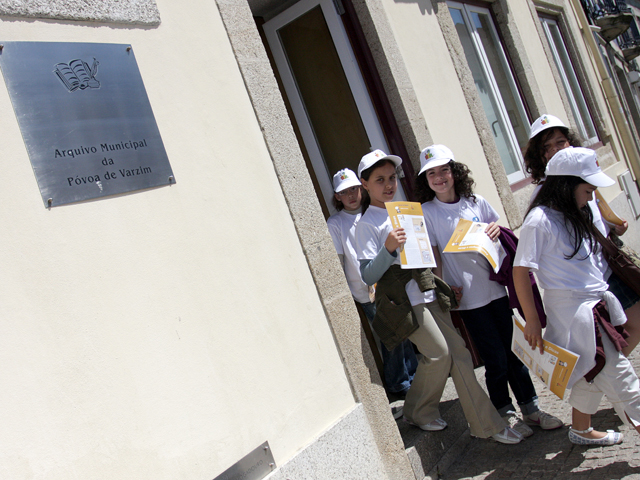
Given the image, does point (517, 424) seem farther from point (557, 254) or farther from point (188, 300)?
point (188, 300)

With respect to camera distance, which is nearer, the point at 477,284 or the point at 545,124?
the point at 477,284

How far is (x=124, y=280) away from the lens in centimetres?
240

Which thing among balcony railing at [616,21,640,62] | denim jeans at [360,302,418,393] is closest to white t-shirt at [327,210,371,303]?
denim jeans at [360,302,418,393]

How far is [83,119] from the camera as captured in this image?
2.39 metres

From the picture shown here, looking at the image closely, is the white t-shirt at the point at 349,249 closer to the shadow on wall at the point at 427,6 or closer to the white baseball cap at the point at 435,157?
the white baseball cap at the point at 435,157

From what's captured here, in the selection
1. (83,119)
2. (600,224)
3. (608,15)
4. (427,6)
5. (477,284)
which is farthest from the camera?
(608,15)

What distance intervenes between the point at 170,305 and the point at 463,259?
1934 millimetres

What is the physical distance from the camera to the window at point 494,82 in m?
6.54

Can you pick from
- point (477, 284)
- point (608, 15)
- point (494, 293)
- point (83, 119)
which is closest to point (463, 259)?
point (477, 284)

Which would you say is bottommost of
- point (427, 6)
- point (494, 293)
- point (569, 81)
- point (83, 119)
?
point (494, 293)

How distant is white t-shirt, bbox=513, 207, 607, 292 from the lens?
3016 millimetres

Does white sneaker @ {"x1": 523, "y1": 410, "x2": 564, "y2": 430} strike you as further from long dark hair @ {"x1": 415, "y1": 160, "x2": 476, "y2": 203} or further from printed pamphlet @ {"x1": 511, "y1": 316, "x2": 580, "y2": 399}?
long dark hair @ {"x1": 415, "y1": 160, "x2": 476, "y2": 203}

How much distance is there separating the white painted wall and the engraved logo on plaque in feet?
0.47

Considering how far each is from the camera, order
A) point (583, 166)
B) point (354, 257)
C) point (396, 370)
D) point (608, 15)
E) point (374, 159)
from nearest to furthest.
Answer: point (583, 166), point (374, 159), point (354, 257), point (396, 370), point (608, 15)
